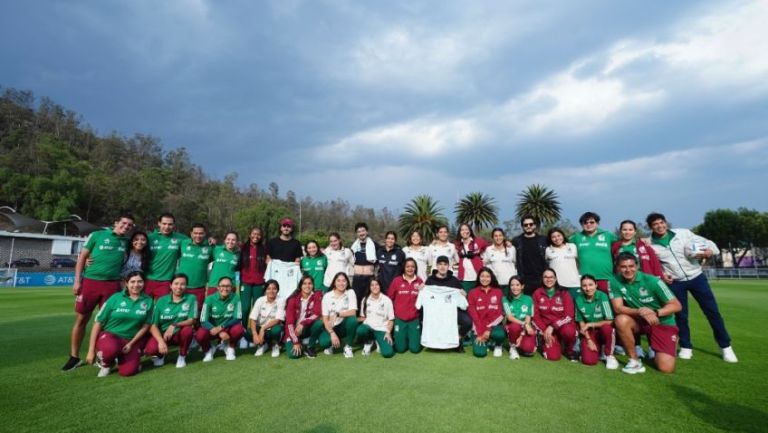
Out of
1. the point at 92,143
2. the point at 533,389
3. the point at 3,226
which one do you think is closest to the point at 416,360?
the point at 533,389

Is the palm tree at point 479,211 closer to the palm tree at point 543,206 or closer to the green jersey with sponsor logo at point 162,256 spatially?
the palm tree at point 543,206

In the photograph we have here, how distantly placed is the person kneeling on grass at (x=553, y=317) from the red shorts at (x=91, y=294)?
6.16 meters

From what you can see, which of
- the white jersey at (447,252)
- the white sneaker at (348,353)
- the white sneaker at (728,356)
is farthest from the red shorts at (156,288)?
the white sneaker at (728,356)

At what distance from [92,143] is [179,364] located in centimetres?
10881

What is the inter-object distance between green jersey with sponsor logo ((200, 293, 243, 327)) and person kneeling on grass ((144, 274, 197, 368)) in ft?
0.76

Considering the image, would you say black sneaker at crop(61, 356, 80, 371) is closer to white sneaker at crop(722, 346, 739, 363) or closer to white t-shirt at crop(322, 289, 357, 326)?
white t-shirt at crop(322, 289, 357, 326)

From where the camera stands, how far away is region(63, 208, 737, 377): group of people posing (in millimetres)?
4914

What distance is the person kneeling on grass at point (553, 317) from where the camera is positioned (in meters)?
5.27

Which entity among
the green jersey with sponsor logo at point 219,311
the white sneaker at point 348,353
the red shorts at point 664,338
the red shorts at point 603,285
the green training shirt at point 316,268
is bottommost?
the white sneaker at point 348,353

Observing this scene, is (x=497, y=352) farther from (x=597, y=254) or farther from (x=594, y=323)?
(x=597, y=254)

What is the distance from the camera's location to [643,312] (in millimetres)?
4758

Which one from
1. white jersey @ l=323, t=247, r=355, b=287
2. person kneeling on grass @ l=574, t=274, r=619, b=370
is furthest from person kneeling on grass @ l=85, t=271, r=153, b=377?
person kneeling on grass @ l=574, t=274, r=619, b=370

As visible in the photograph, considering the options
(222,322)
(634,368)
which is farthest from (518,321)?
(222,322)

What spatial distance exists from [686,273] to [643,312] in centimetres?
125
